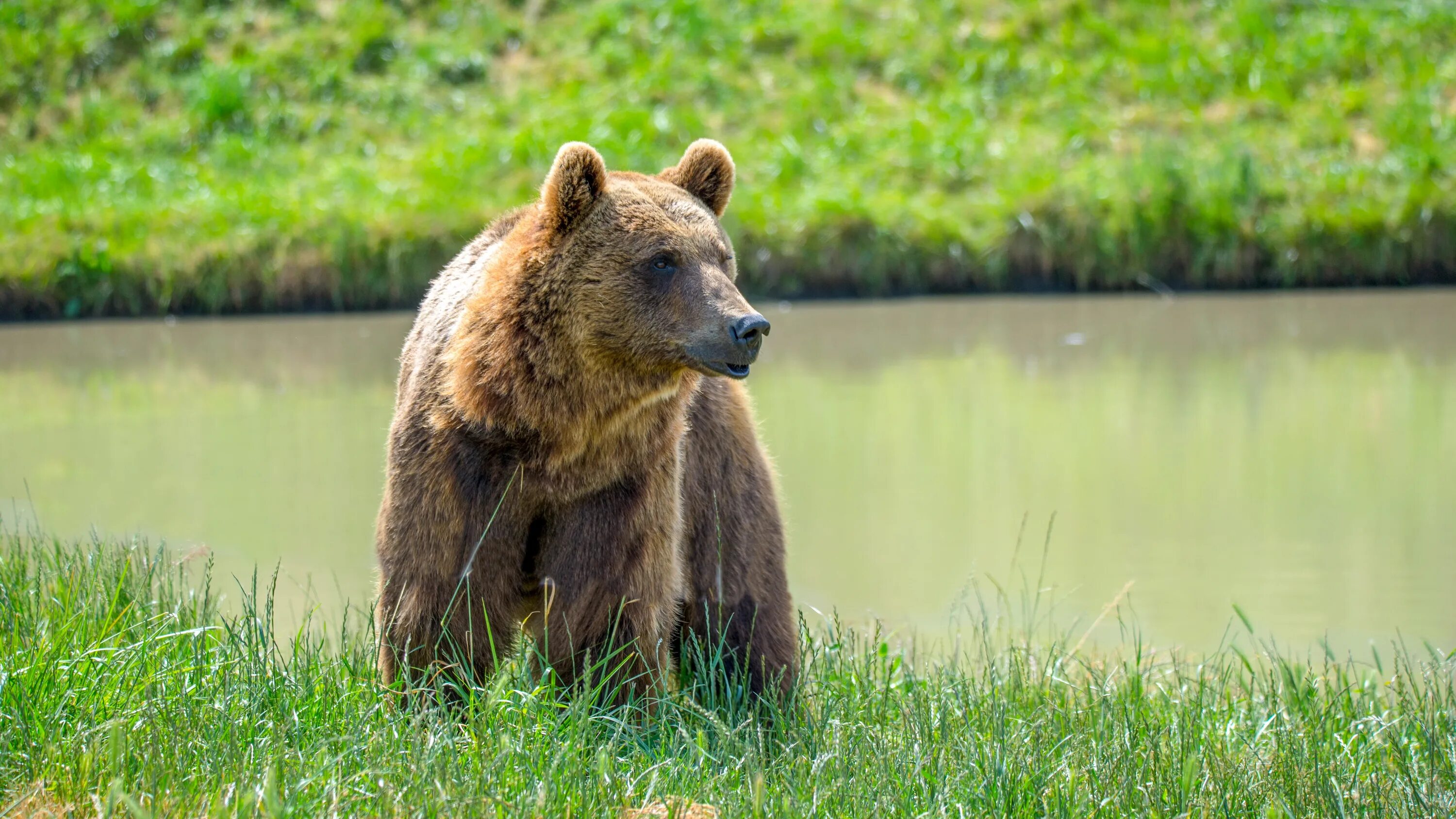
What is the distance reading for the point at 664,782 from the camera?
348cm

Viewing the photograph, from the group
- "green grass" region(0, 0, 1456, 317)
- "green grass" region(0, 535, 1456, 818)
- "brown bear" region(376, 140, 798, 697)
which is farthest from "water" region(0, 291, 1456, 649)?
"brown bear" region(376, 140, 798, 697)

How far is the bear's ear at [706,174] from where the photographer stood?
414cm

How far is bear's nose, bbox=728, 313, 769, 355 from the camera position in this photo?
11.8ft

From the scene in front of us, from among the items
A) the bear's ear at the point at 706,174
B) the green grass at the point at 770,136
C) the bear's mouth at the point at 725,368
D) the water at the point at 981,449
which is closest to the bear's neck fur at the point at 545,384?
the bear's mouth at the point at 725,368

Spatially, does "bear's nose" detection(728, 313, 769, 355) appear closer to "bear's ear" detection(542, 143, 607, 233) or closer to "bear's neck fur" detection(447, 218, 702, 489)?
"bear's neck fur" detection(447, 218, 702, 489)

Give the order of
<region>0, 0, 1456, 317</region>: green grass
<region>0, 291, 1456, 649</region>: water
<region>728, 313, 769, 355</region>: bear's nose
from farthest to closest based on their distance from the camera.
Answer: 1. <region>0, 0, 1456, 317</region>: green grass
2. <region>0, 291, 1456, 649</region>: water
3. <region>728, 313, 769, 355</region>: bear's nose

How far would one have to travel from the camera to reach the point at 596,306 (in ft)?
12.2

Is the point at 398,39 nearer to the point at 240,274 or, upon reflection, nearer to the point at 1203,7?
the point at 240,274

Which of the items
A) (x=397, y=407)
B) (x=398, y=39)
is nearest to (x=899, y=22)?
(x=398, y=39)

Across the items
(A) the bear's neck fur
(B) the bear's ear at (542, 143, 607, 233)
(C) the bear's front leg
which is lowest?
(C) the bear's front leg

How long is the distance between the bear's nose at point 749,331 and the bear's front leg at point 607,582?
0.43m

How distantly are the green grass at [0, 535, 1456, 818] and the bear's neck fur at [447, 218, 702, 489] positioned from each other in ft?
1.90

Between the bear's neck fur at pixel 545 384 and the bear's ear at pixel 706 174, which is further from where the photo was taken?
the bear's ear at pixel 706 174

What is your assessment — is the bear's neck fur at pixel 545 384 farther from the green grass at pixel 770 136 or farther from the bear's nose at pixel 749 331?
the green grass at pixel 770 136
